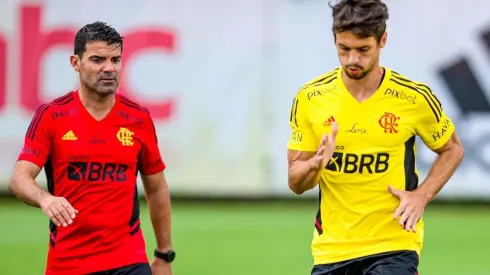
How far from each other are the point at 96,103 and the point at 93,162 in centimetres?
39

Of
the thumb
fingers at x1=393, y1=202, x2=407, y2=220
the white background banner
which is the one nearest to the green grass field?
the white background banner

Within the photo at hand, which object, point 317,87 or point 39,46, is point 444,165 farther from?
point 39,46

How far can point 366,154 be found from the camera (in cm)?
689

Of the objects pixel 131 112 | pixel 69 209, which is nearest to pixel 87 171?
pixel 131 112

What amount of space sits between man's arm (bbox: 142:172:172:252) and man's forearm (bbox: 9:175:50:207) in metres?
0.83

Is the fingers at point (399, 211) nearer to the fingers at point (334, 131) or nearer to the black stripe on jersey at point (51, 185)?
the fingers at point (334, 131)

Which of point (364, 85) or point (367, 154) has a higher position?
point (364, 85)

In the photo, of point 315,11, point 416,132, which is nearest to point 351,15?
point 416,132

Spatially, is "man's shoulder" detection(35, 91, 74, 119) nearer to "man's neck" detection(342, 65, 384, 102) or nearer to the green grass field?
"man's neck" detection(342, 65, 384, 102)

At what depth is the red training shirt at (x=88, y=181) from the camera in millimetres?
7059

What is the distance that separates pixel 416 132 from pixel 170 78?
33.7ft

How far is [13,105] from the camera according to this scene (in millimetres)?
17094

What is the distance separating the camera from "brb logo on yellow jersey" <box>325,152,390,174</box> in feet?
22.6

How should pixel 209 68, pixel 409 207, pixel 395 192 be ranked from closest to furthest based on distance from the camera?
pixel 409 207 → pixel 395 192 → pixel 209 68
